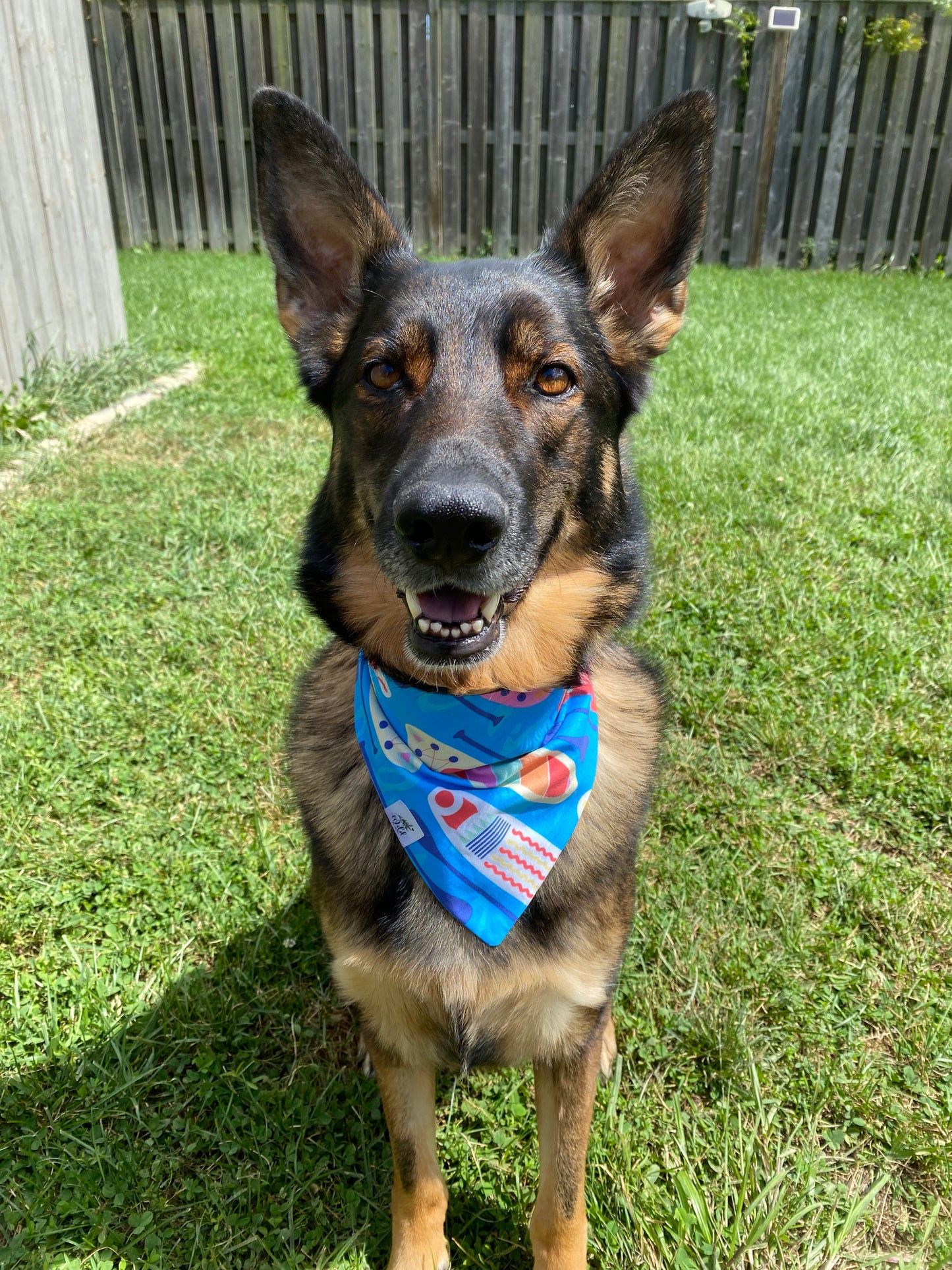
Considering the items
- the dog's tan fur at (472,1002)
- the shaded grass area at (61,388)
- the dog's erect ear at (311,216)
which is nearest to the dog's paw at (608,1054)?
the dog's tan fur at (472,1002)

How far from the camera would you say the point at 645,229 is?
7.27 feet

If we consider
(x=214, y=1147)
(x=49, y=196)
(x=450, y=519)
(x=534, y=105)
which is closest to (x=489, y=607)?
(x=450, y=519)

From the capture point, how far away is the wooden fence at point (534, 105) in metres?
10.2

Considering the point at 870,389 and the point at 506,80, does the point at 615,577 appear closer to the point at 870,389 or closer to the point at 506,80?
the point at 870,389

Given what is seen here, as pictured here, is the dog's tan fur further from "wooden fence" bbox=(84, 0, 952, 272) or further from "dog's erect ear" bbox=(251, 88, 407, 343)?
"wooden fence" bbox=(84, 0, 952, 272)

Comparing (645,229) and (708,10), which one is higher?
(708,10)

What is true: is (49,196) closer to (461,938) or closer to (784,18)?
(461,938)

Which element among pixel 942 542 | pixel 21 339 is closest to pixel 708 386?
pixel 942 542

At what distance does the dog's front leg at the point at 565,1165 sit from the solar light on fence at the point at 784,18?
11465mm

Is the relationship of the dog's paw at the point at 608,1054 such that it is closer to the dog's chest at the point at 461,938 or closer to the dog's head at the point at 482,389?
the dog's chest at the point at 461,938

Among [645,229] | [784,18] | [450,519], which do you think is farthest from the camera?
[784,18]

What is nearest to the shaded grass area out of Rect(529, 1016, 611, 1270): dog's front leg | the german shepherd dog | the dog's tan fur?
the german shepherd dog

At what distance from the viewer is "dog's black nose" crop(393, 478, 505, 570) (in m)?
1.65

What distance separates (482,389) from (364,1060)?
189cm
